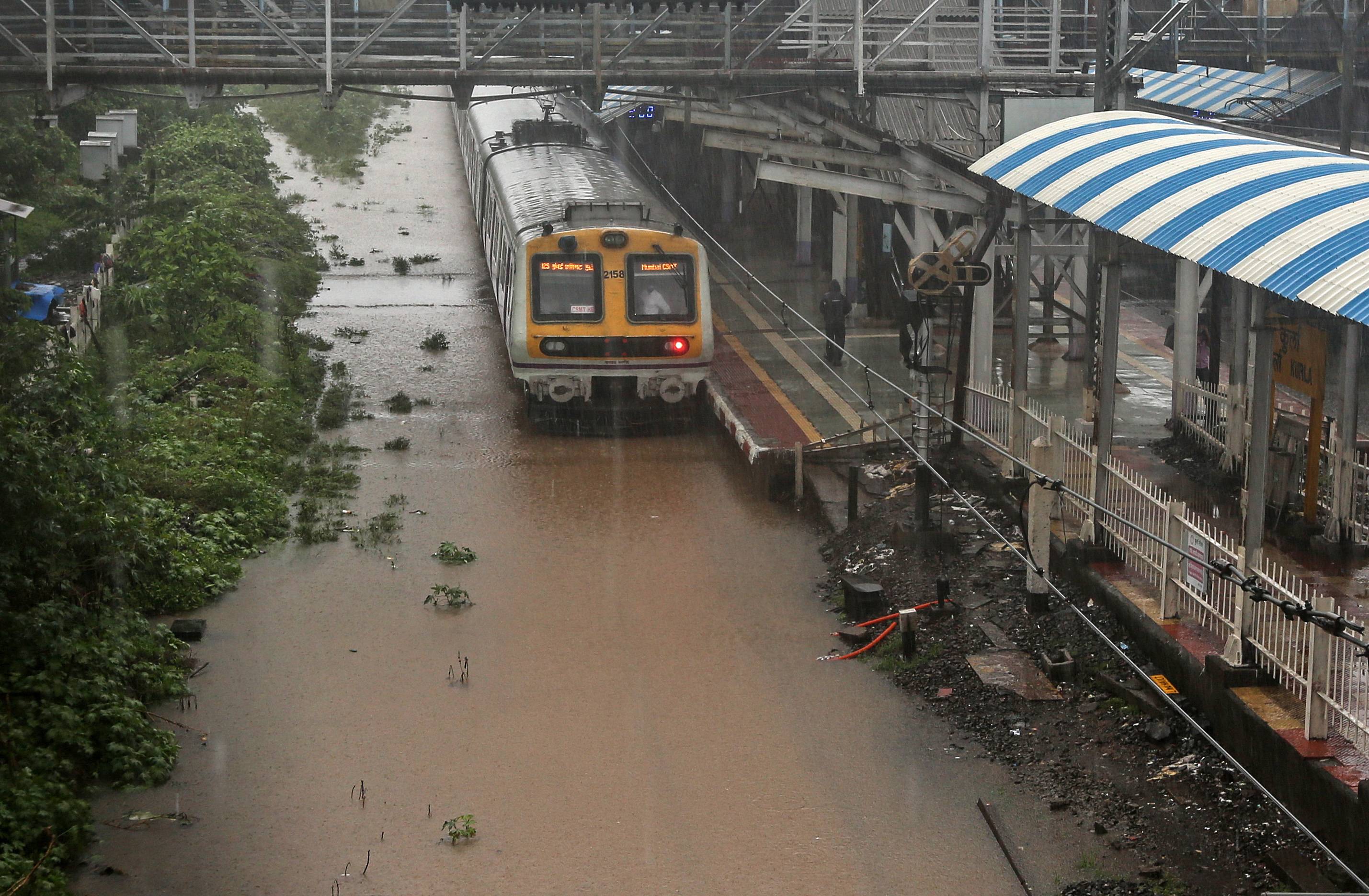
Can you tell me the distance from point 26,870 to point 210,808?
160 cm

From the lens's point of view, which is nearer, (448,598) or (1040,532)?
(1040,532)

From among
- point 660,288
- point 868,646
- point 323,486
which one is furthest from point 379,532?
point 868,646

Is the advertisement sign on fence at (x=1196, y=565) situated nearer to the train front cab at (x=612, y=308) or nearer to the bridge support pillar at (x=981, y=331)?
the bridge support pillar at (x=981, y=331)

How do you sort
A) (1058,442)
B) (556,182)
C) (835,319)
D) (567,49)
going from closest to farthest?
(1058,442), (556,182), (835,319), (567,49)

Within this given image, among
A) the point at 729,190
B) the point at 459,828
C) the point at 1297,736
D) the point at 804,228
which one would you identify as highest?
the point at 729,190

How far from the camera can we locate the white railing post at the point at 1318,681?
310 inches

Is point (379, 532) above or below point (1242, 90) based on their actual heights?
below

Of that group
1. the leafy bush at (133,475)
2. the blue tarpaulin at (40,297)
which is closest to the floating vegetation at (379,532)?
the leafy bush at (133,475)

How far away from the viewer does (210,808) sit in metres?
9.32

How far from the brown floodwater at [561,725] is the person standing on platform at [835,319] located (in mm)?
3748

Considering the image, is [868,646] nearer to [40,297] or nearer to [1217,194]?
[1217,194]

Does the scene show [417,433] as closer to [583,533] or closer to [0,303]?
[583,533]

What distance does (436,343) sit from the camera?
881 inches

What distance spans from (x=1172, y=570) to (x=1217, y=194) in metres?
2.45
